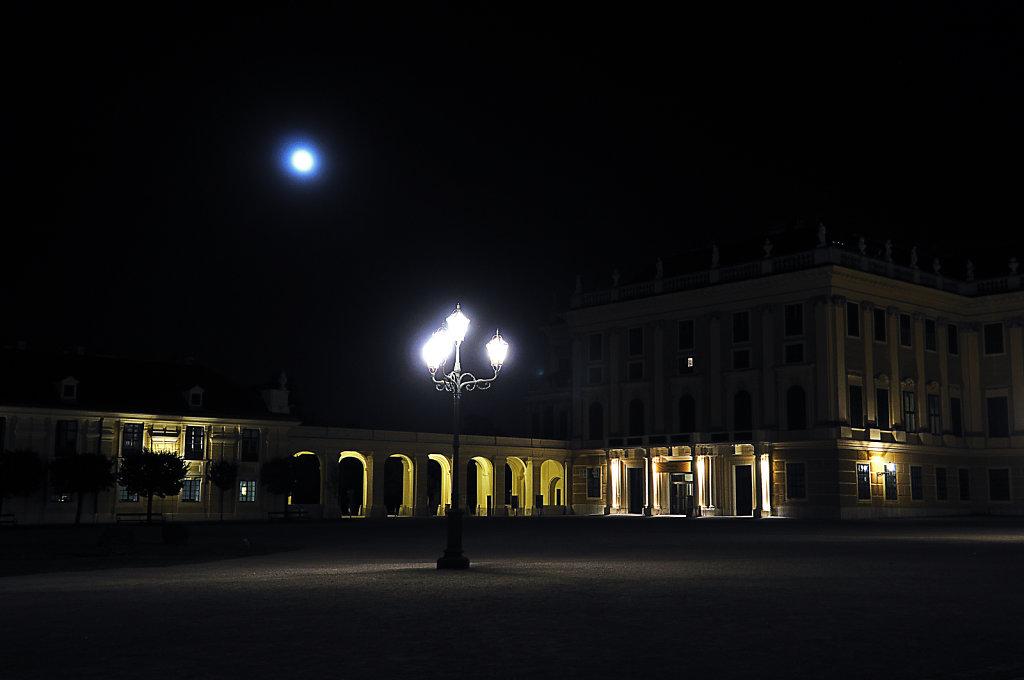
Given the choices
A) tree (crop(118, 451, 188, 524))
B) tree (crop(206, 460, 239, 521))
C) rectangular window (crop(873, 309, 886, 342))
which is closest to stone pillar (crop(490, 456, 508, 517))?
tree (crop(206, 460, 239, 521))

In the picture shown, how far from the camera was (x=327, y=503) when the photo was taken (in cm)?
6475

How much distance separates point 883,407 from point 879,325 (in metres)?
5.11

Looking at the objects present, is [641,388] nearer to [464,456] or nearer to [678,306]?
[678,306]

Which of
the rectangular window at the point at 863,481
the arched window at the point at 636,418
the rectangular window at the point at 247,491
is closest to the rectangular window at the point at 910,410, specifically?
the rectangular window at the point at 863,481

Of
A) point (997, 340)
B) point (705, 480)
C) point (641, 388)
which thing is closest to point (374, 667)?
point (705, 480)

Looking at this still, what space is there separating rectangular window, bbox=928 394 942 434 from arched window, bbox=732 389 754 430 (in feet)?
39.7

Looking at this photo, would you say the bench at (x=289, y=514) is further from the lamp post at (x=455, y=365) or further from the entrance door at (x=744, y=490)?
the lamp post at (x=455, y=365)

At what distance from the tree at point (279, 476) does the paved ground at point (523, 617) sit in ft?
122

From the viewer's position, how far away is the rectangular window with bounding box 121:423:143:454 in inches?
2381

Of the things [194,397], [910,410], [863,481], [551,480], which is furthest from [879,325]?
[194,397]

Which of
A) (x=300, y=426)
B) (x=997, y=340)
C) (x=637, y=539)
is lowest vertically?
(x=637, y=539)

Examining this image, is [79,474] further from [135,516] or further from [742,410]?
[742,410]

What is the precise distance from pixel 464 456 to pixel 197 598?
189ft

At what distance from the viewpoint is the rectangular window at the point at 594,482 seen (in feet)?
257
